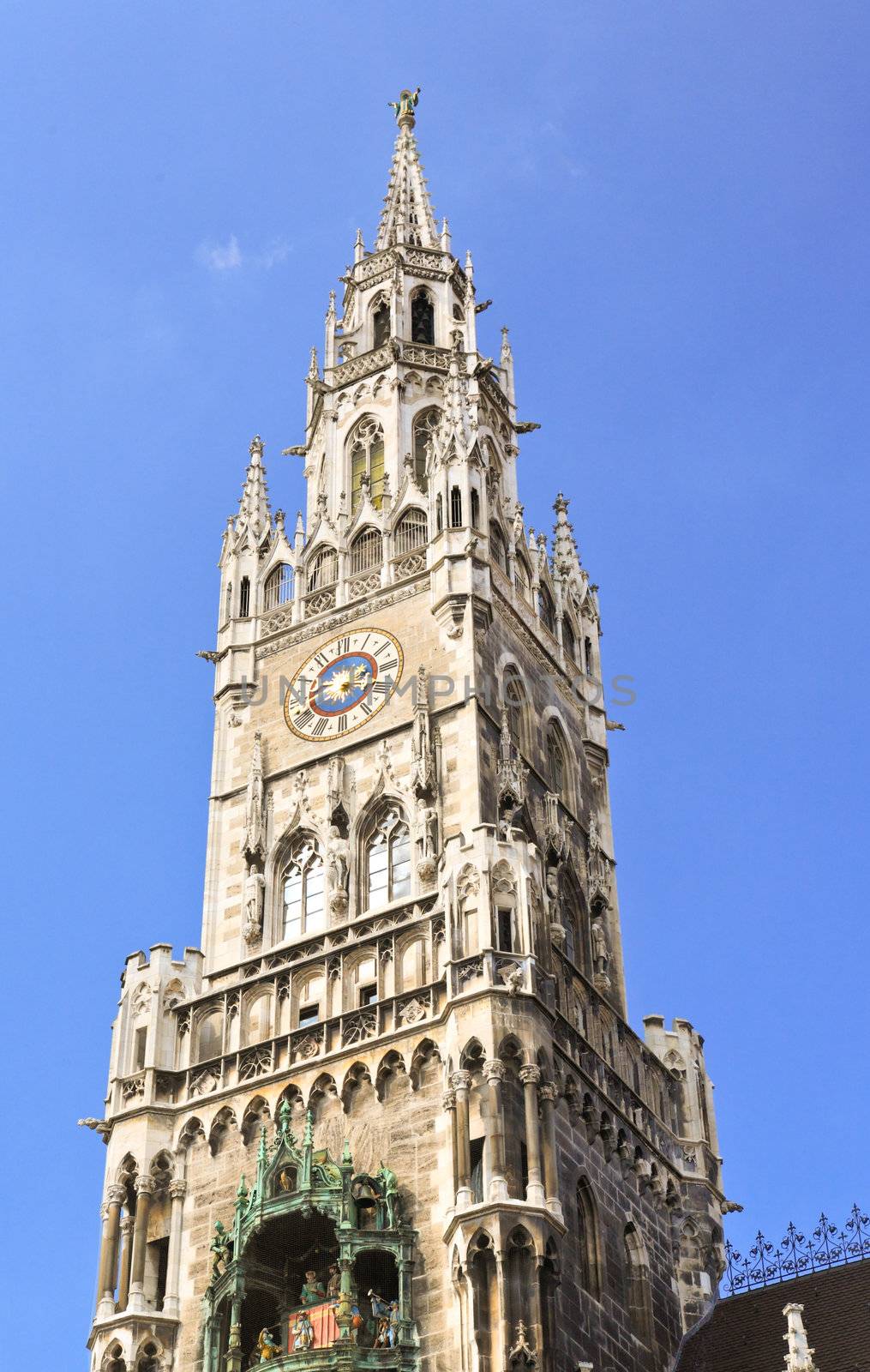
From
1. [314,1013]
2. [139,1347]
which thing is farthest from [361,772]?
[139,1347]

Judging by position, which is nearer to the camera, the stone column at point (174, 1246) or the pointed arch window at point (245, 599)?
the stone column at point (174, 1246)

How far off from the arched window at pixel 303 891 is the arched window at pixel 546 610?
338 inches

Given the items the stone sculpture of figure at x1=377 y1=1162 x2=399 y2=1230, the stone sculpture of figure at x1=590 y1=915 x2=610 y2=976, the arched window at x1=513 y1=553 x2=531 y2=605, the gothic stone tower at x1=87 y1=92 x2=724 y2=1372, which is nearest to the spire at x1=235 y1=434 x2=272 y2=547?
the gothic stone tower at x1=87 y1=92 x2=724 y2=1372

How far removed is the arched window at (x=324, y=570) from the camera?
4778 cm

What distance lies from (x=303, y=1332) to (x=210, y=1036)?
22.6 ft

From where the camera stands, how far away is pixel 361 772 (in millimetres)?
42938

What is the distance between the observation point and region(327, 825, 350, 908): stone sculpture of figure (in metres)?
41.1

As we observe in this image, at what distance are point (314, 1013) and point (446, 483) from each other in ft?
40.7

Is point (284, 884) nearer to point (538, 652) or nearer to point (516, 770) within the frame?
point (516, 770)

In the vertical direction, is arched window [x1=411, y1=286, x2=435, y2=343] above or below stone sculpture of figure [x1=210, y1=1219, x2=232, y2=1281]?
above

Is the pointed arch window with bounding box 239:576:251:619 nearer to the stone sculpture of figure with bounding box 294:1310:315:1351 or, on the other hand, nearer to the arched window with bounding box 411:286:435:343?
the arched window with bounding box 411:286:435:343

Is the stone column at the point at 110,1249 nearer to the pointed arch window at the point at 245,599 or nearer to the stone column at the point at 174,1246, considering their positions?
the stone column at the point at 174,1246

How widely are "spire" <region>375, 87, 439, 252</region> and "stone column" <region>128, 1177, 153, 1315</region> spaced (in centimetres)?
2727

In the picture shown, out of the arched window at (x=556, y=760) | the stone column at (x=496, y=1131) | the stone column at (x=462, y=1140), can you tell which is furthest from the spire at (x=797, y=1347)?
the arched window at (x=556, y=760)
